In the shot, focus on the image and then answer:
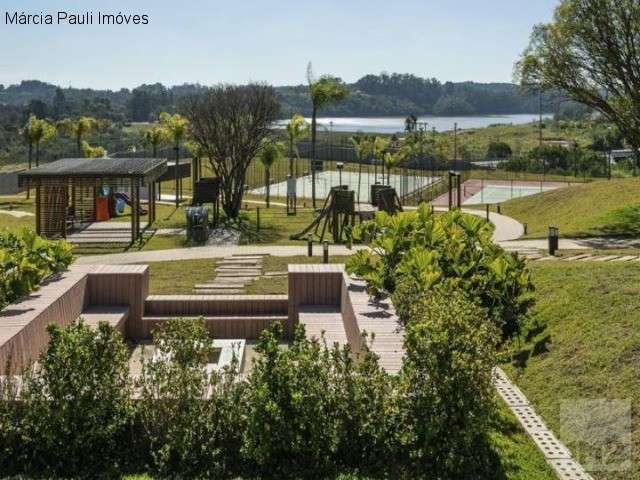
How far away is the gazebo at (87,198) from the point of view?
25812 mm

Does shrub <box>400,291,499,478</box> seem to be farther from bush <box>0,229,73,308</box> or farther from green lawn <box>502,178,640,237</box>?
green lawn <box>502,178,640,237</box>

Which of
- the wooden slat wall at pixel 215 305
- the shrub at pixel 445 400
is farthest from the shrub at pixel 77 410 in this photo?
the wooden slat wall at pixel 215 305

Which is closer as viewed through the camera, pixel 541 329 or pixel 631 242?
pixel 541 329

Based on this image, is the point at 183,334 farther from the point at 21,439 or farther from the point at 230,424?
the point at 21,439

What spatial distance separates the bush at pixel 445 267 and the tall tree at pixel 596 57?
15648 mm

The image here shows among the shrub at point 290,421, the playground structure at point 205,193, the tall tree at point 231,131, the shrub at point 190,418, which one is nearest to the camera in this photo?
the shrub at point 290,421

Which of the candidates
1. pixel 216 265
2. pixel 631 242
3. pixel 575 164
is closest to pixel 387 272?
pixel 216 265

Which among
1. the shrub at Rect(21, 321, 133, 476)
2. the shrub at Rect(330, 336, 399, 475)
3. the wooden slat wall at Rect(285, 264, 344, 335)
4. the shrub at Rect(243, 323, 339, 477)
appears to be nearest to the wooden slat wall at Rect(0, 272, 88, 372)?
Result: the shrub at Rect(21, 321, 133, 476)

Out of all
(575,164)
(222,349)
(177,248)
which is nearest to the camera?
(222,349)

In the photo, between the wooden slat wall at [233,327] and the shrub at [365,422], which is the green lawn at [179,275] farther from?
the shrub at [365,422]

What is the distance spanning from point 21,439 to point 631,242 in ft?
61.8

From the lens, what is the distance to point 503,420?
8.38m

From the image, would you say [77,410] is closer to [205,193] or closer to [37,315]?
[37,315]

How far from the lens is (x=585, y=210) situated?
28734 mm
